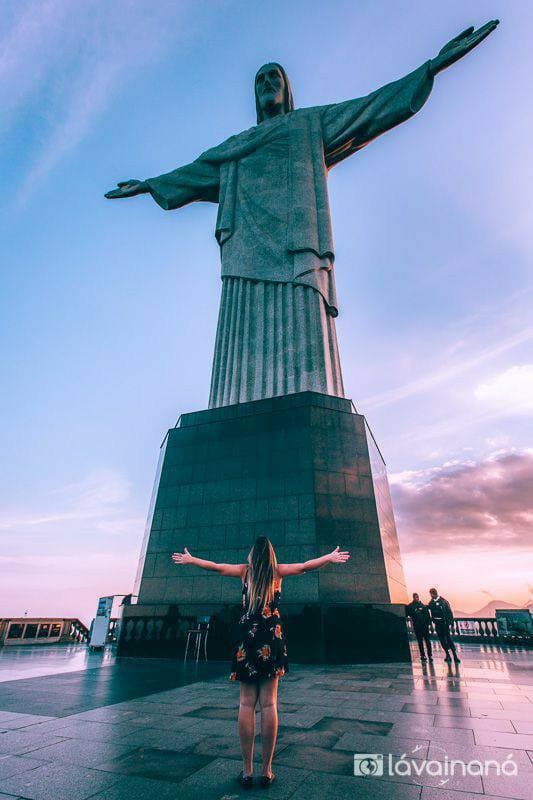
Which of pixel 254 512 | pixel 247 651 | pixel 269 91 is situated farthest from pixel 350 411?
pixel 269 91

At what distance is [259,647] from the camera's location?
11.5 ft

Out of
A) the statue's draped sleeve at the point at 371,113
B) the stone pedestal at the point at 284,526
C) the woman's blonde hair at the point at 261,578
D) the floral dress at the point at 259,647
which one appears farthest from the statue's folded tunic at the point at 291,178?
the floral dress at the point at 259,647

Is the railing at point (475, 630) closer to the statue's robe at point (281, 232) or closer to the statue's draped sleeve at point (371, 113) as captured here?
the statue's robe at point (281, 232)

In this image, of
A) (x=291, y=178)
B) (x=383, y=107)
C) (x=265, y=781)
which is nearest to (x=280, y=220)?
(x=291, y=178)

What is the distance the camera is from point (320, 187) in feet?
68.1

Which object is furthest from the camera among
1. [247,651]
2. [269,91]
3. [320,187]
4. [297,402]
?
[269,91]

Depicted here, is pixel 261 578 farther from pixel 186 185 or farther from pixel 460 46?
pixel 186 185

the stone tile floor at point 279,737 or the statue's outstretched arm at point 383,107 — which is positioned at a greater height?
the statue's outstretched arm at point 383,107

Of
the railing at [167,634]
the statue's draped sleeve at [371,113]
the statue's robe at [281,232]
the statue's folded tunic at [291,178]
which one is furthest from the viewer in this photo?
the statue's draped sleeve at [371,113]

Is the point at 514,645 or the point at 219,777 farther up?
the point at 514,645

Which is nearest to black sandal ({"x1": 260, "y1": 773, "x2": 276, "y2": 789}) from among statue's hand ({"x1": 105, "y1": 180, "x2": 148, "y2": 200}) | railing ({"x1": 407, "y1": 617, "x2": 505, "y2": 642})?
railing ({"x1": 407, "y1": 617, "x2": 505, "y2": 642})

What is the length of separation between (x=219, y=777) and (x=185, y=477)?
1182 cm

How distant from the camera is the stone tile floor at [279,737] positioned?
344 centimetres

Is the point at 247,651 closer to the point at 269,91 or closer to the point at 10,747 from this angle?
the point at 10,747
